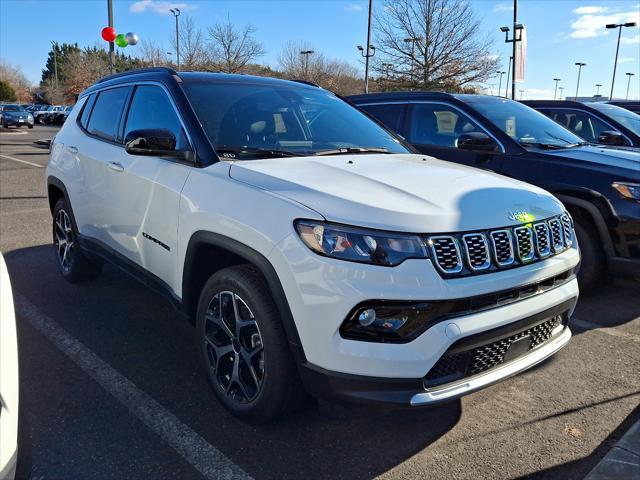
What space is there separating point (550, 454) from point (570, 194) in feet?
8.99

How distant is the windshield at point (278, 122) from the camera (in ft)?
10.7

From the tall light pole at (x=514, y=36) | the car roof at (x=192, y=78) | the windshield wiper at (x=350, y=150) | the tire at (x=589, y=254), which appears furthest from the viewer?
the tall light pole at (x=514, y=36)

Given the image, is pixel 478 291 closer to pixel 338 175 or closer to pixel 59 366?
pixel 338 175

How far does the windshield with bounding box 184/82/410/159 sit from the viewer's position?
10.7ft

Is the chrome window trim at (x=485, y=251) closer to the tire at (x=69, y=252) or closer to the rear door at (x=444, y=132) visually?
the rear door at (x=444, y=132)

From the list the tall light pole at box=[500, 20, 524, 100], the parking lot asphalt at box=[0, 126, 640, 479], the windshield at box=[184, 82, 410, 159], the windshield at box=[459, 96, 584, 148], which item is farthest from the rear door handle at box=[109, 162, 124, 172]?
the tall light pole at box=[500, 20, 524, 100]

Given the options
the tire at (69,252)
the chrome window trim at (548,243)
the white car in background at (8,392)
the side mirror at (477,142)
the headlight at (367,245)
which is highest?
the side mirror at (477,142)

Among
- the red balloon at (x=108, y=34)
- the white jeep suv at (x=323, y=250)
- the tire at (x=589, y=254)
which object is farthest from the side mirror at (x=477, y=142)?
the red balloon at (x=108, y=34)

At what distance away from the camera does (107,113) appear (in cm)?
437

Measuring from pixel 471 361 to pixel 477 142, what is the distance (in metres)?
3.25

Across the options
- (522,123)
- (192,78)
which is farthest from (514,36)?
(192,78)

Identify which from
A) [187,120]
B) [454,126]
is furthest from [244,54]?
[187,120]

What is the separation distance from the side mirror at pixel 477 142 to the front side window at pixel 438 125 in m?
0.30

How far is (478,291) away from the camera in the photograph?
2344 mm
